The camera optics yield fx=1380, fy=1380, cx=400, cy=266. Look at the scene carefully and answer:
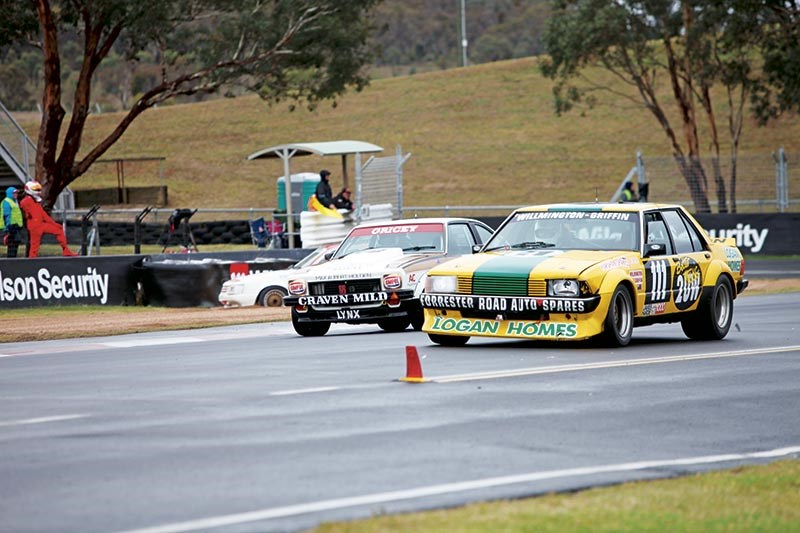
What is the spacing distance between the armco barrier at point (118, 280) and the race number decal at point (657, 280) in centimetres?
1225

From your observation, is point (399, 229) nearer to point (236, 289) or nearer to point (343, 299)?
point (343, 299)

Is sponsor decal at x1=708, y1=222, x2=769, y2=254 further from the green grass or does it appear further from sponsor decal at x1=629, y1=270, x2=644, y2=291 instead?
the green grass

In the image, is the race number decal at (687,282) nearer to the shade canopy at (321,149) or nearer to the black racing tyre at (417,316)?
the black racing tyre at (417,316)

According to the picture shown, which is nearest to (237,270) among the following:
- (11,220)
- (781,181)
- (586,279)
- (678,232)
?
(11,220)

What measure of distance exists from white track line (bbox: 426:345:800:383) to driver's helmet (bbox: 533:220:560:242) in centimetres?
217

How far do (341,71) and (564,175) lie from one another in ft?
80.9

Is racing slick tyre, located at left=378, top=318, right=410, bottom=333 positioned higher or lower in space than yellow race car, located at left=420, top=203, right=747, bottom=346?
lower

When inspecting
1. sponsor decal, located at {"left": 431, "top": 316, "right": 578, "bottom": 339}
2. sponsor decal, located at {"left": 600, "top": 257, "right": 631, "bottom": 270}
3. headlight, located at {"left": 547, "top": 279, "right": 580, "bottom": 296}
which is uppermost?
sponsor decal, located at {"left": 600, "top": 257, "right": 631, "bottom": 270}

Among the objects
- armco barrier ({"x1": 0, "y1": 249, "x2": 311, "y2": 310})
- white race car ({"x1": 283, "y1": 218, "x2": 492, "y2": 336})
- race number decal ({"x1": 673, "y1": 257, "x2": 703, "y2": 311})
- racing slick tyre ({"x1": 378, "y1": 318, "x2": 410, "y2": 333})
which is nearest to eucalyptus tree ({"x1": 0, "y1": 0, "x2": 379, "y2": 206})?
armco barrier ({"x1": 0, "y1": 249, "x2": 311, "y2": 310})

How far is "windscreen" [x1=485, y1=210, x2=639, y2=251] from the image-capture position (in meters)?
14.4

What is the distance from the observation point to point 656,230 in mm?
14875

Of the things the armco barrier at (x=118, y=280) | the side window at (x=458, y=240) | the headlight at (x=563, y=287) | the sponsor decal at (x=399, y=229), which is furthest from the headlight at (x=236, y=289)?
the headlight at (x=563, y=287)

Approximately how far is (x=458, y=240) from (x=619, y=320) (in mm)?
4360

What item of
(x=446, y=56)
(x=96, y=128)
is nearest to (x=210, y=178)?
(x=96, y=128)
